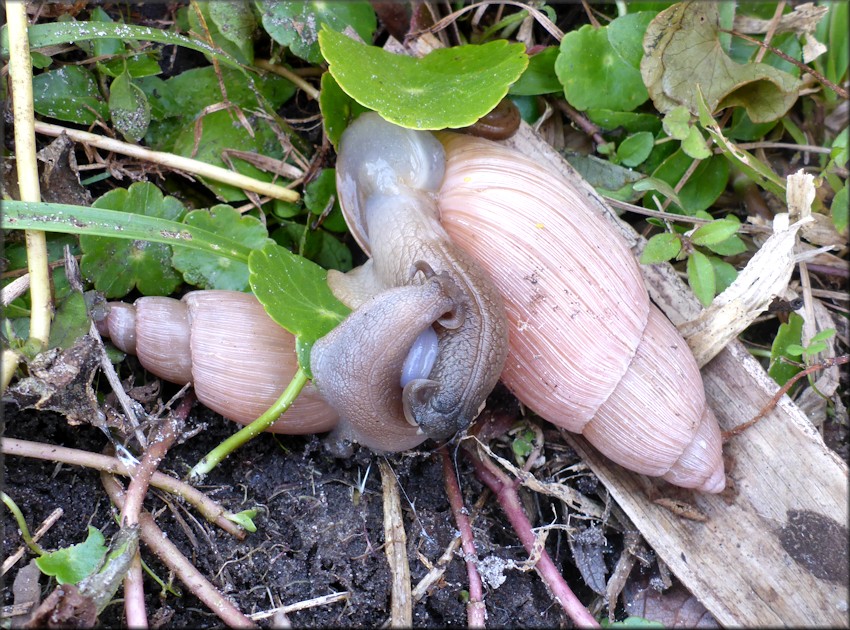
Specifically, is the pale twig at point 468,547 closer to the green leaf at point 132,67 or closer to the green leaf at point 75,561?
the green leaf at point 75,561

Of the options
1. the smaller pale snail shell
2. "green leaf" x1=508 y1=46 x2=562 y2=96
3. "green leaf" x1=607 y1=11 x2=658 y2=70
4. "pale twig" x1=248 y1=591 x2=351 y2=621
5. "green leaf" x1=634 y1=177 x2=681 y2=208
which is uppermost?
"green leaf" x1=607 y1=11 x2=658 y2=70

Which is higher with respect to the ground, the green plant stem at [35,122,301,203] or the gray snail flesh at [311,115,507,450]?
the green plant stem at [35,122,301,203]

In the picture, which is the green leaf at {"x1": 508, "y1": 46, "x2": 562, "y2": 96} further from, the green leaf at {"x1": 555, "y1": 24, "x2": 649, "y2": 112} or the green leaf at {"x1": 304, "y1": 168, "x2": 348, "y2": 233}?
the green leaf at {"x1": 304, "y1": 168, "x2": 348, "y2": 233}

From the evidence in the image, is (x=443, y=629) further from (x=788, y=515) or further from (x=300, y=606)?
(x=788, y=515)

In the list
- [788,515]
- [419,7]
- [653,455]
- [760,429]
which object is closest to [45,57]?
[419,7]

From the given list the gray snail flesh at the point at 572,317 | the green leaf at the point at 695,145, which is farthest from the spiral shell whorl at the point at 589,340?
the green leaf at the point at 695,145

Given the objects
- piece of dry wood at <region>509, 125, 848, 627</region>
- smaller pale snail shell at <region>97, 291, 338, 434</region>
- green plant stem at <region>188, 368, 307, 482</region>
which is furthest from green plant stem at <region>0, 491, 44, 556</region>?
piece of dry wood at <region>509, 125, 848, 627</region>
